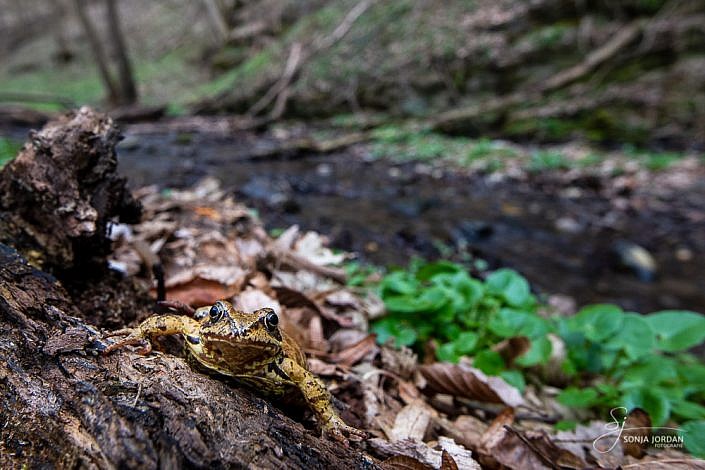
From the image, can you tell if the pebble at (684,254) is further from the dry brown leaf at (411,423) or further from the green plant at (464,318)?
the dry brown leaf at (411,423)

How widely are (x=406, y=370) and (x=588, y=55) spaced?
1263 cm

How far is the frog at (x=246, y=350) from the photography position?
1396 millimetres

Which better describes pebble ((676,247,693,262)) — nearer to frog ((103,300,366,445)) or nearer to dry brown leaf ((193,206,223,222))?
dry brown leaf ((193,206,223,222))

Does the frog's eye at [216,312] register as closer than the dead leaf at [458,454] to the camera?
Yes

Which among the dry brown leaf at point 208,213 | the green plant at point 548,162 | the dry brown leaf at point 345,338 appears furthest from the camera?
the green plant at point 548,162

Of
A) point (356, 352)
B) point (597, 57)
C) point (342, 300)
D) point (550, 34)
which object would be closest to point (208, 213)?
point (342, 300)

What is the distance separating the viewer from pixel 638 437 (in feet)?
6.52

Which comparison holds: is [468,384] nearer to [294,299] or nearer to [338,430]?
[338,430]

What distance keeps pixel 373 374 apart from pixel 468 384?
0.50 m

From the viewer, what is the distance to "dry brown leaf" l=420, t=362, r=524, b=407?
85.7 inches

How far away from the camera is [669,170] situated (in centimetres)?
896

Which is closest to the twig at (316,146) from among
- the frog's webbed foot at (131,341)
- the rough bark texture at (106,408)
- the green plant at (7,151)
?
the green plant at (7,151)

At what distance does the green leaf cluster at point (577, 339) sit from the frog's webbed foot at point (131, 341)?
1.42 m

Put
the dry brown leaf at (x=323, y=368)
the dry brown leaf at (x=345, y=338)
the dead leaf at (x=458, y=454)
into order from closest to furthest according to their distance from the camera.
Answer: the dead leaf at (x=458, y=454), the dry brown leaf at (x=323, y=368), the dry brown leaf at (x=345, y=338)
